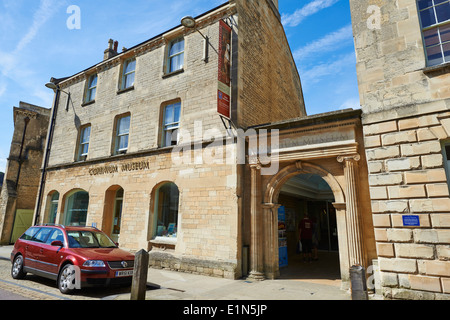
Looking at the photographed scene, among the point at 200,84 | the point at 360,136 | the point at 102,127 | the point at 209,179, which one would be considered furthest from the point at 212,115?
the point at 102,127

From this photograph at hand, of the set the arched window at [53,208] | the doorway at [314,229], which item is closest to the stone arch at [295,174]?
the doorway at [314,229]

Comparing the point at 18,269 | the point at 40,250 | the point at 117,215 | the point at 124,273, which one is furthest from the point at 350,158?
the point at 117,215

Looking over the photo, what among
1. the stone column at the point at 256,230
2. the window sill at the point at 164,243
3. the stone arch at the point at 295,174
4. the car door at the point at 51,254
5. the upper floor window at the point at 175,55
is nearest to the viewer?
the car door at the point at 51,254

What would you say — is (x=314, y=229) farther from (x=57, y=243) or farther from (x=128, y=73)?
(x=128, y=73)

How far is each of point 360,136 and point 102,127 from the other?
12.1m

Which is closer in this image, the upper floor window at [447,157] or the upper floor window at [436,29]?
the upper floor window at [447,157]

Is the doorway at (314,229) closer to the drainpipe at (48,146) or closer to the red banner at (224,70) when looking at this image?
the red banner at (224,70)

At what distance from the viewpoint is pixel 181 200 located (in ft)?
32.8

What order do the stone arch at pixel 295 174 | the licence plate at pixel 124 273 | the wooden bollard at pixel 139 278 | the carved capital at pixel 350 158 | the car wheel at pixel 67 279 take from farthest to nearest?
the stone arch at pixel 295 174 < the carved capital at pixel 350 158 < the licence plate at pixel 124 273 < the car wheel at pixel 67 279 < the wooden bollard at pixel 139 278

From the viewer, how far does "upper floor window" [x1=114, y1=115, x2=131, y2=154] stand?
12.9m

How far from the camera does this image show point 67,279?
6195 mm

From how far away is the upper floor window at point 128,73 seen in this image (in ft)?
45.0

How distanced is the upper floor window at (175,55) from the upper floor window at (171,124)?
182 centimetres

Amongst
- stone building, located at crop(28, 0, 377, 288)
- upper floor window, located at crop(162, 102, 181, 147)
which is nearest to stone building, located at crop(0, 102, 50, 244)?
stone building, located at crop(28, 0, 377, 288)
